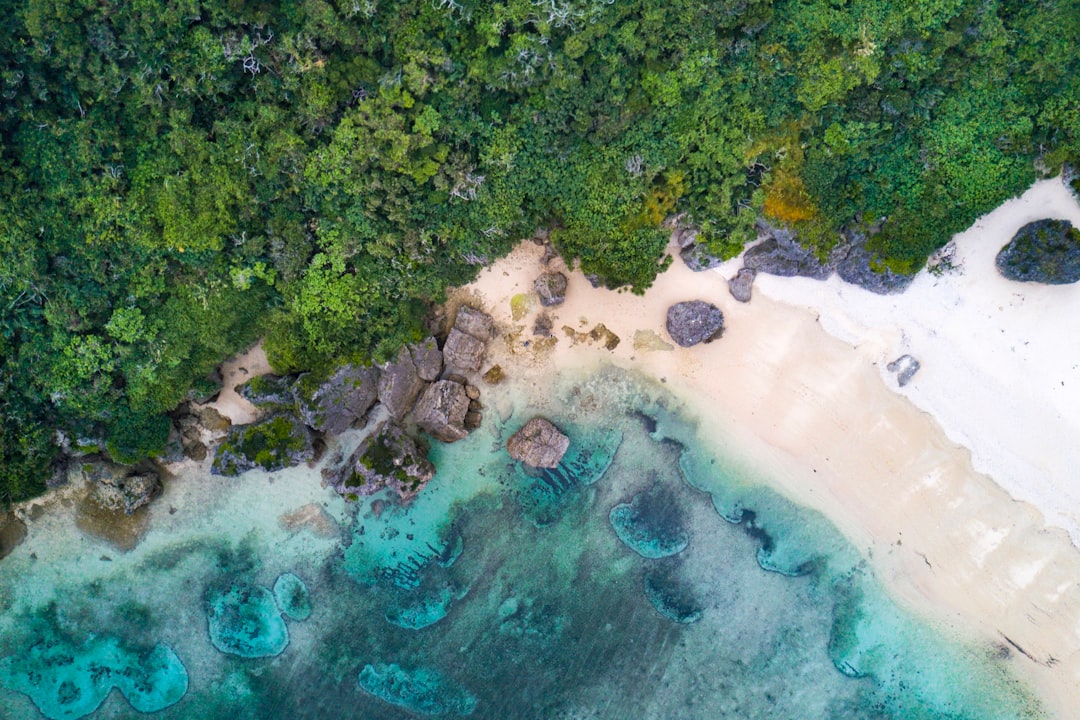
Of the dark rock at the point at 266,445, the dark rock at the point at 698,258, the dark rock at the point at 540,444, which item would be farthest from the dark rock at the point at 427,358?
the dark rock at the point at 698,258

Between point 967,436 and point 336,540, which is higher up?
point 967,436

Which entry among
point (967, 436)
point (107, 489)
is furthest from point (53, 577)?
point (967, 436)

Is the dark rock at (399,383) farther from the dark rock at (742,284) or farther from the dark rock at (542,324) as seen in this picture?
the dark rock at (742,284)

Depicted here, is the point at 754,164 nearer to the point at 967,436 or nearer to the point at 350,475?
the point at 967,436

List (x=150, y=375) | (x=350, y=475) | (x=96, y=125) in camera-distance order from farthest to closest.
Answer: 1. (x=350, y=475)
2. (x=150, y=375)
3. (x=96, y=125)

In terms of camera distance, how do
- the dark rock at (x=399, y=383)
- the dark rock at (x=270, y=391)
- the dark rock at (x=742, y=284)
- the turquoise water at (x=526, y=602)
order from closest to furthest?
the dark rock at (x=270, y=391)
the dark rock at (x=399, y=383)
the dark rock at (x=742, y=284)
the turquoise water at (x=526, y=602)

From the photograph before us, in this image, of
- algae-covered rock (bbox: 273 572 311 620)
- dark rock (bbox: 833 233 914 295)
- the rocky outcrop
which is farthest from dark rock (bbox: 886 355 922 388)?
the rocky outcrop
